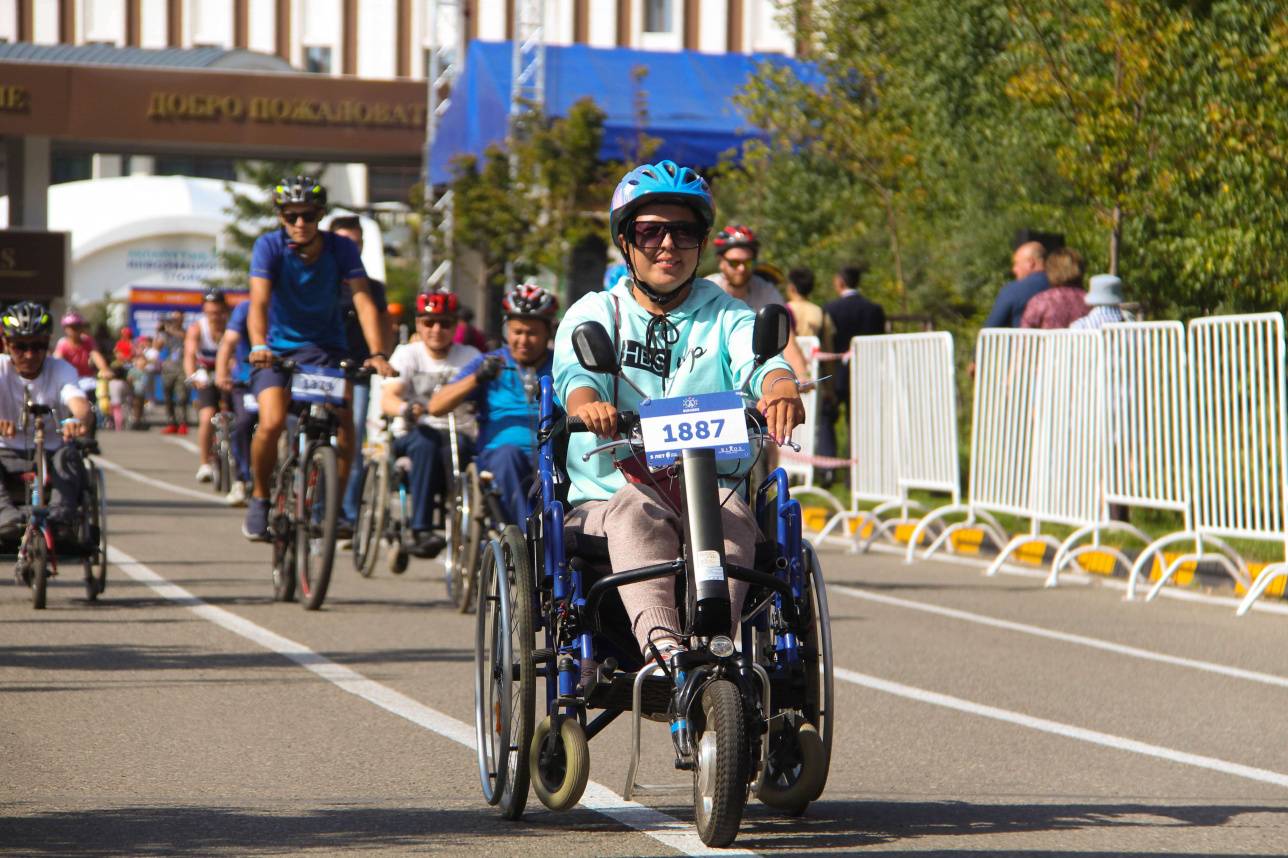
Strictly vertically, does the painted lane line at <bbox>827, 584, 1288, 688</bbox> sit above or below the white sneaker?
below

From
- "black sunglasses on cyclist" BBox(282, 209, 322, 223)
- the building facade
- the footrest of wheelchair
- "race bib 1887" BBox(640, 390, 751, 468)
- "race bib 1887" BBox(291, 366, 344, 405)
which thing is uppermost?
the building facade

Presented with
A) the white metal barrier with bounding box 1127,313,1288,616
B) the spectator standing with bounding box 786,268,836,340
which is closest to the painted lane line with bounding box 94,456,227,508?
the spectator standing with bounding box 786,268,836,340

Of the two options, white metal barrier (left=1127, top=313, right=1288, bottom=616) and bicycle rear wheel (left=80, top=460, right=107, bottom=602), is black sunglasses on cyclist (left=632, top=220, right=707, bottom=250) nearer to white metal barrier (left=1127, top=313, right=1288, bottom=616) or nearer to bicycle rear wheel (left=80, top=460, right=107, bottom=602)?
bicycle rear wheel (left=80, top=460, right=107, bottom=602)

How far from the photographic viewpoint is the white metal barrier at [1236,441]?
12070mm

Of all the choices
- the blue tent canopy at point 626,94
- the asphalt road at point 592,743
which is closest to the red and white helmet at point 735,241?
the asphalt road at point 592,743

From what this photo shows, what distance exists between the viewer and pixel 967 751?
24.3 feet

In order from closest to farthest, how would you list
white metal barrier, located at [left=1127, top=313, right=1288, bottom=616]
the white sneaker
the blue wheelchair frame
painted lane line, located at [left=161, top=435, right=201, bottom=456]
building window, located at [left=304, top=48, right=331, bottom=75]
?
1. the blue wheelchair frame
2. white metal barrier, located at [left=1127, top=313, right=1288, bottom=616]
3. the white sneaker
4. painted lane line, located at [left=161, top=435, right=201, bottom=456]
5. building window, located at [left=304, top=48, right=331, bottom=75]

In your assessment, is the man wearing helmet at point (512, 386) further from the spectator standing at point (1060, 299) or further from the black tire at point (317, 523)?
the spectator standing at point (1060, 299)

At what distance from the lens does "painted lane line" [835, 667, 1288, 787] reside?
23.4 ft

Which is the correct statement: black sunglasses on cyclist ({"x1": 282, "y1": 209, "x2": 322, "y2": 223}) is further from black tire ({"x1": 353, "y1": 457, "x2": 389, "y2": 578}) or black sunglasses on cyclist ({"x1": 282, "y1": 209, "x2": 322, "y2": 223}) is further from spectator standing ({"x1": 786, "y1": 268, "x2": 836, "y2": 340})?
spectator standing ({"x1": 786, "y1": 268, "x2": 836, "y2": 340})

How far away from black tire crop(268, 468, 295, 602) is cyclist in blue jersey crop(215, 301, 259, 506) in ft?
5.53

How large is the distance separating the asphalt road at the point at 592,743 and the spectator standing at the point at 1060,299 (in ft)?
9.98

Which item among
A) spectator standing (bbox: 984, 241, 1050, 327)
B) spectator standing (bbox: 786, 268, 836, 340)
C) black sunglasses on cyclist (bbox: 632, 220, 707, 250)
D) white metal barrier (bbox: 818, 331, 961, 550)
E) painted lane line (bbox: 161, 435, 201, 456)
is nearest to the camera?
black sunglasses on cyclist (bbox: 632, 220, 707, 250)

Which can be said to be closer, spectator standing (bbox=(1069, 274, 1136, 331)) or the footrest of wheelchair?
the footrest of wheelchair
